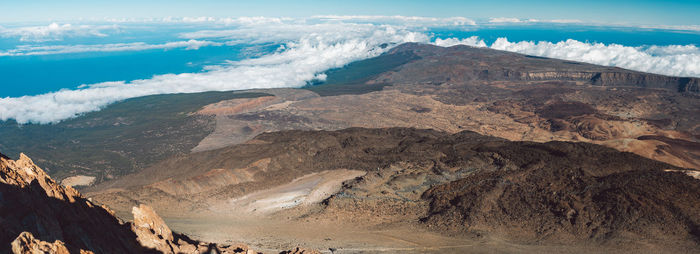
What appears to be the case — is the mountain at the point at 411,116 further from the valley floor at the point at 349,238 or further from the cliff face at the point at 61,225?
the cliff face at the point at 61,225

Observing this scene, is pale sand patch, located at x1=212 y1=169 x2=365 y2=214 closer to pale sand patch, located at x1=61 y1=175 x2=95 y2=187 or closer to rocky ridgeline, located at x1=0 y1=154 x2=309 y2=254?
rocky ridgeline, located at x1=0 y1=154 x2=309 y2=254

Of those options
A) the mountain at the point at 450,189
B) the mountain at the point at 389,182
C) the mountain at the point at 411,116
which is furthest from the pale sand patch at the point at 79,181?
the mountain at the point at 450,189

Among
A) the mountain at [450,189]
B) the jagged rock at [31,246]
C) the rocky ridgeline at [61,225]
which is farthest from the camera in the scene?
the mountain at [450,189]

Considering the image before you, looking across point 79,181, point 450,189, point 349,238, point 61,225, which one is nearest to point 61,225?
point 61,225

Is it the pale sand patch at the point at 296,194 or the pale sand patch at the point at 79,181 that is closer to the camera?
the pale sand patch at the point at 296,194

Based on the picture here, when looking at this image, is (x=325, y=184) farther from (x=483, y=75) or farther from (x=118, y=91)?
(x=118, y=91)

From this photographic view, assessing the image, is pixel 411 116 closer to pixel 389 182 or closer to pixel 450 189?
pixel 389 182

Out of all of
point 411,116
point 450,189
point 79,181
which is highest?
point 450,189

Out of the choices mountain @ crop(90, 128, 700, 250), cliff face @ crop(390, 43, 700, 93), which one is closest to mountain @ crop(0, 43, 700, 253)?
mountain @ crop(90, 128, 700, 250)
